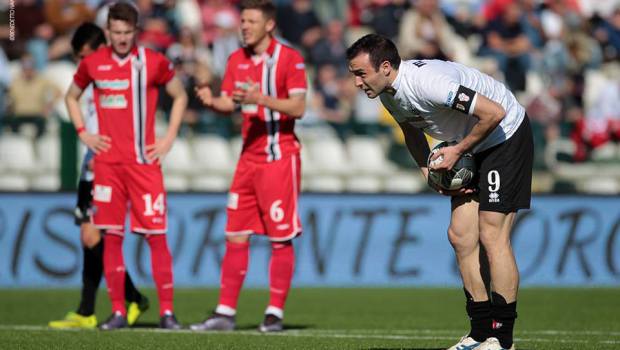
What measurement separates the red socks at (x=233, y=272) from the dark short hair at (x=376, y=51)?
284cm

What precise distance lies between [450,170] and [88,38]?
13.0 ft

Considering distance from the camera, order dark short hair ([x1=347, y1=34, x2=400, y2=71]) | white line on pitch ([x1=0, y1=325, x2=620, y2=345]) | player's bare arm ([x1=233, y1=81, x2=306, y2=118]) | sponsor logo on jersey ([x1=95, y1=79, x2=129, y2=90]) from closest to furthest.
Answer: dark short hair ([x1=347, y1=34, x2=400, y2=71]) → player's bare arm ([x1=233, y1=81, x2=306, y2=118]) → white line on pitch ([x1=0, y1=325, x2=620, y2=345]) → sponsor logo on jersey ([x1=95, y1=79, x2=129, y2=90])

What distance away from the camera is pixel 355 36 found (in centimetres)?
Answer: 1920

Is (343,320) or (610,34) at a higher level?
(610,34)

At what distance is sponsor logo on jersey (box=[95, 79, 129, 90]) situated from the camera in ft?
30.9

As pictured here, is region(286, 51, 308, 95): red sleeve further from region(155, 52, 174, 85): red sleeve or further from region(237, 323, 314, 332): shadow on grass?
region(237, 323, 314, 332): shadow on grass

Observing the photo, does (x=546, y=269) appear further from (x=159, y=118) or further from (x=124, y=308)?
Answer: (x=124, y=308)

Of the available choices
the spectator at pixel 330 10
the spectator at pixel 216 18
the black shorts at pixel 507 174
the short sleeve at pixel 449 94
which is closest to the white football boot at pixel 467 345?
the black shorts at pixel 507 174

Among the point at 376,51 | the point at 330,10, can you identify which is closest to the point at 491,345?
the point at 376,51

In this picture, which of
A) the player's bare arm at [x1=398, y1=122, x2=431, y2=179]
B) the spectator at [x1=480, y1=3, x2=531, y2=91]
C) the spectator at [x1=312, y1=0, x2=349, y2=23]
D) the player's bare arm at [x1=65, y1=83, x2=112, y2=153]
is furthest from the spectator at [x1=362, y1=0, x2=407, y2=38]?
the player's bare arm at [x1=398, y1=122, x2=431, y2=179]

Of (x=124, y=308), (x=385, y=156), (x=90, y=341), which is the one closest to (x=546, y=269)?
(x=385, y=156)

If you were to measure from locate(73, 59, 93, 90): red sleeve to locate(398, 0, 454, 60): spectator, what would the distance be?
886 centimetres

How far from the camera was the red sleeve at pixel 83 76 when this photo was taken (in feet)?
31.1

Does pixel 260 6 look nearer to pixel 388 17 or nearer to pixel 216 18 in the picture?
pixel 216 18
